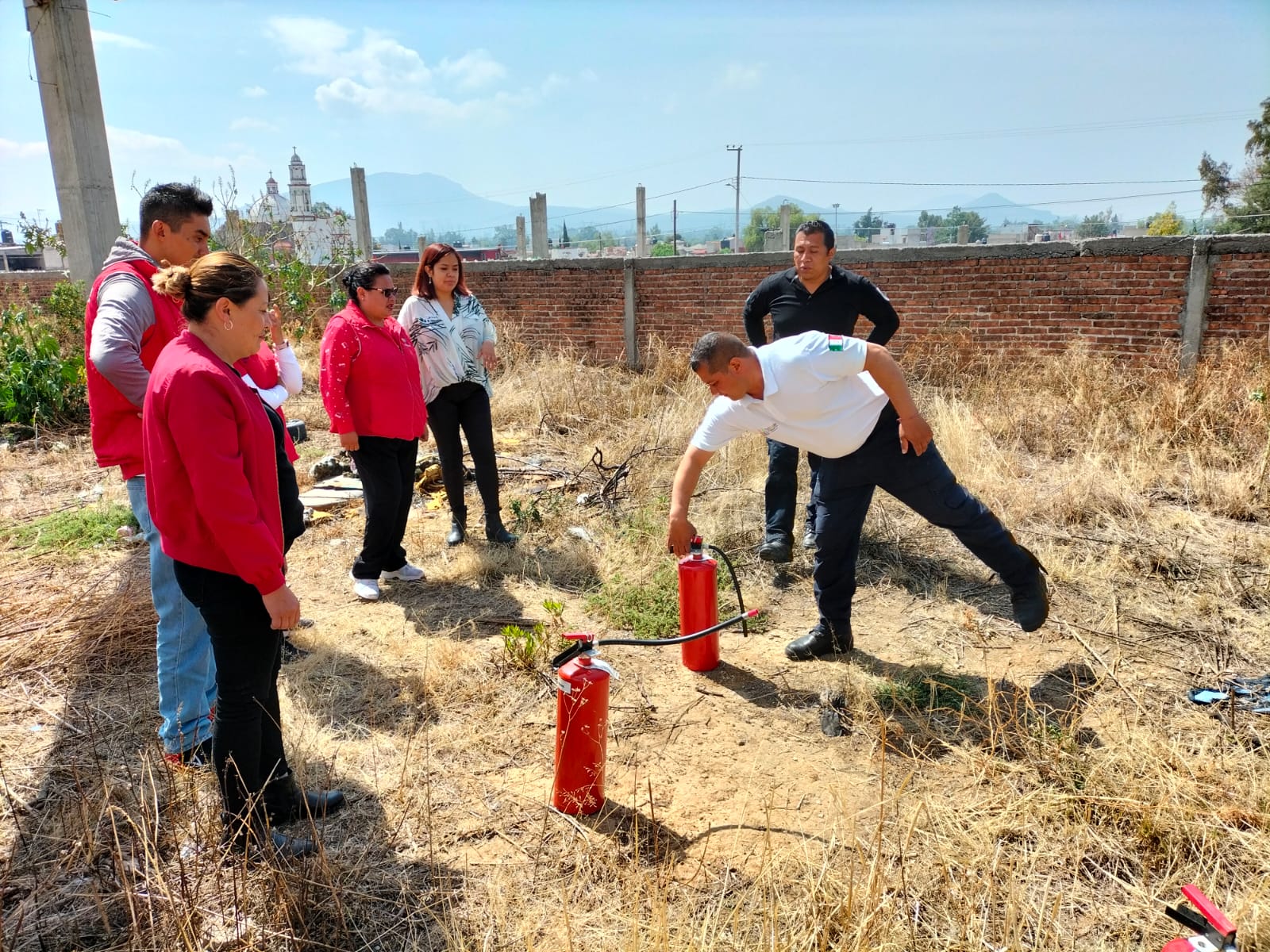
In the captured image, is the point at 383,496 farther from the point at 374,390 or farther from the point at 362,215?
the point at 362,215

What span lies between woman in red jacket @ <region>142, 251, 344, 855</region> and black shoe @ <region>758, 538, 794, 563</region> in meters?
3.08

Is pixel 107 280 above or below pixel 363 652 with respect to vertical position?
above

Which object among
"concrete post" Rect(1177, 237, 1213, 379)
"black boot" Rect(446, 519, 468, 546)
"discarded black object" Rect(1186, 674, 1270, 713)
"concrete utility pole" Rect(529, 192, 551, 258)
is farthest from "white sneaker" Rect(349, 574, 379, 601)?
"concrete utility pole" Rect(529, 192, 551, 258)

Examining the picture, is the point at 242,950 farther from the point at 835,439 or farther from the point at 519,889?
the point at 835,439

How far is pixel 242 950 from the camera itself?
2.03 m

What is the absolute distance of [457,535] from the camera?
531cm

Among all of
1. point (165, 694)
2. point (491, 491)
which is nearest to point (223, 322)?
point (165, 694)

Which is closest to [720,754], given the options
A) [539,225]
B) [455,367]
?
[455,367]

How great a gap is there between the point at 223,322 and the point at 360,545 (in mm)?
3539

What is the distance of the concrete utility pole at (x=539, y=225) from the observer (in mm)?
15252

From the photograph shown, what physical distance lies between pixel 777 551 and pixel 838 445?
4.92 ft

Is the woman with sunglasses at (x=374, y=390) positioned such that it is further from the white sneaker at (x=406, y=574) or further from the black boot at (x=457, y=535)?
the black boot at (x=457, y=535)

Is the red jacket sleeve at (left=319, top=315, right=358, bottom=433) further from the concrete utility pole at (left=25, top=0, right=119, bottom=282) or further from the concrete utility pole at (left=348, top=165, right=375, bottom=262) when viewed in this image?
the concrete utility pole at (left=348, top=165, right=375, bottom=262)

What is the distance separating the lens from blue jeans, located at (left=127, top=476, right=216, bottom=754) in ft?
9.08
